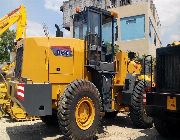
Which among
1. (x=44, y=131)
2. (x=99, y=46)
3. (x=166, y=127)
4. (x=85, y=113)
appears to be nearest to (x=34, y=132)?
(x=44, y=131)

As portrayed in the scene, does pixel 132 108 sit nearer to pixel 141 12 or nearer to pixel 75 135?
pixel 75 135

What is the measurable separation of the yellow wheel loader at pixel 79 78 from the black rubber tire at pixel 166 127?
3.43ft

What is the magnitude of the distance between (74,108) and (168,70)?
90.8 inches

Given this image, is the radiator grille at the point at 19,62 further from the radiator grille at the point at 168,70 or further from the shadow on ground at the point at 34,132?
the radiator grille at the point at 168,70

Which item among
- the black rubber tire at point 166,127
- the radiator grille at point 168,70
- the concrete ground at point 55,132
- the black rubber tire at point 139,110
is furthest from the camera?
the black rubber tire at point 139,110

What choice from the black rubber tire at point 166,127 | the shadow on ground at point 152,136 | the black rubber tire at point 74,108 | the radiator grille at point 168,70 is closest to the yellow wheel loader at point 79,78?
the black rubber tire at point 74,108

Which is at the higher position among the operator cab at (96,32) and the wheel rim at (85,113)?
the operator cab at (96,32)

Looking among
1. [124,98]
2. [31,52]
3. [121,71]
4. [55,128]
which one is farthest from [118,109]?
[31,52]

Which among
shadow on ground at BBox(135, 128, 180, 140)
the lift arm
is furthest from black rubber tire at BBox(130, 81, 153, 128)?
the lift arm

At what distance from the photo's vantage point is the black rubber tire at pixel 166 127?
26.4 feet

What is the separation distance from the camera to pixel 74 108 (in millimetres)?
7406

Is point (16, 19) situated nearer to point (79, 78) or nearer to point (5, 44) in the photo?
point (79, 78)

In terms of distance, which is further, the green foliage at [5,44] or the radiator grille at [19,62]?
the green foliage at [5,44]

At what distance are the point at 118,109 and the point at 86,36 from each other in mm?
2420
